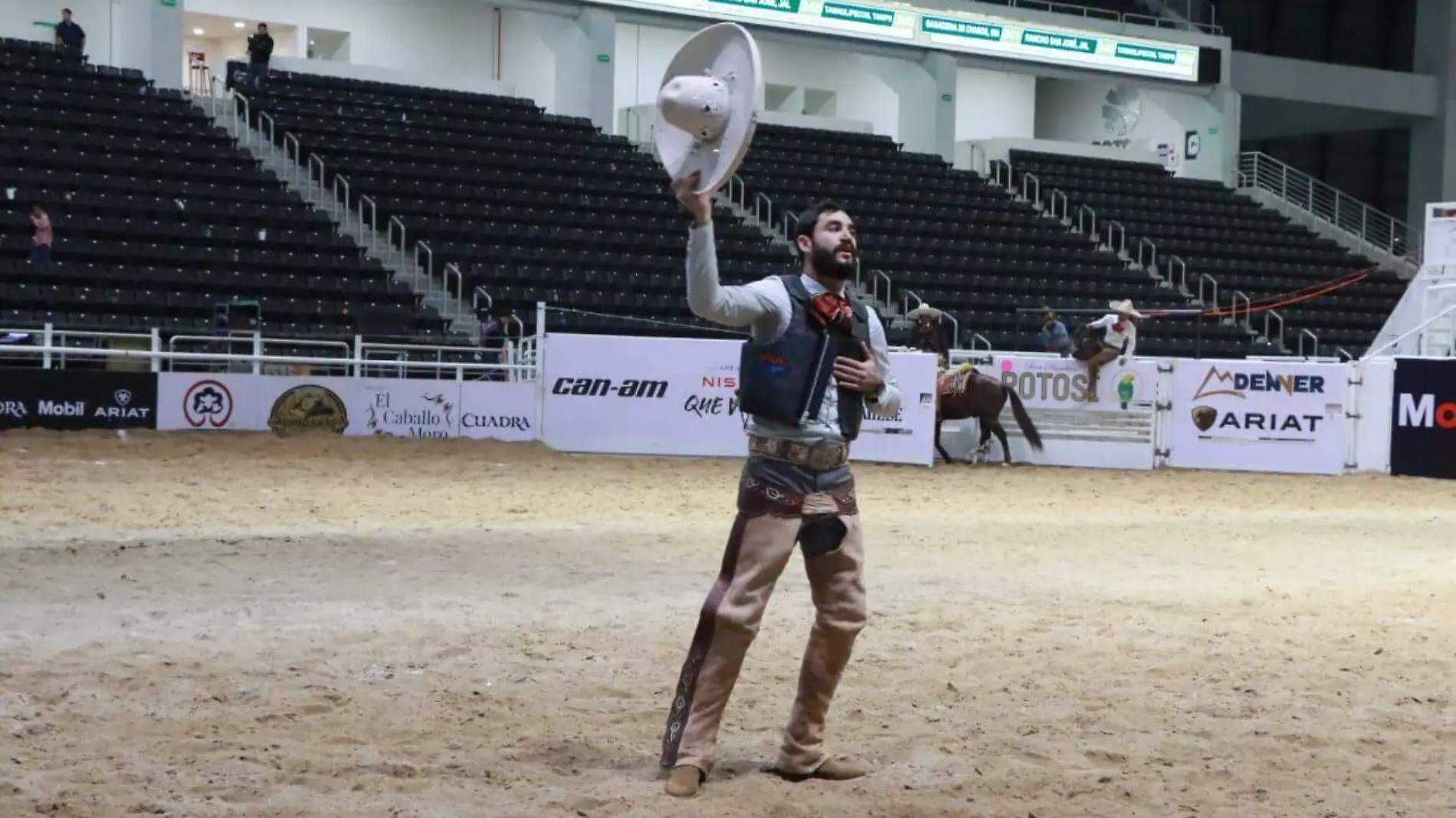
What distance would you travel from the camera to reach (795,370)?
543 cm

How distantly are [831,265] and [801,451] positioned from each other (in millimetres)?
652

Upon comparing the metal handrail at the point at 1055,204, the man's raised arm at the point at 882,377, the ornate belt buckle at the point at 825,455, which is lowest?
the ornate belt buckle at the point at 825,455

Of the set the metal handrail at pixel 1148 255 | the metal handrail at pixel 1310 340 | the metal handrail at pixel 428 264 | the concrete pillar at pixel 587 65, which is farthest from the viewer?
the metal handrail at pixel 1148 255

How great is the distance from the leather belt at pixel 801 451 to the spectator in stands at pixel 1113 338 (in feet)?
51.2

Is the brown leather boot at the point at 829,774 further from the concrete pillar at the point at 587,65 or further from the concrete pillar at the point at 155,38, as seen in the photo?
the concrete pillar at the point at 587,65

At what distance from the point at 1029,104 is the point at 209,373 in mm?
28806

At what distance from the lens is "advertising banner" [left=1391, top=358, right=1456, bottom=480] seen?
65.6 ft

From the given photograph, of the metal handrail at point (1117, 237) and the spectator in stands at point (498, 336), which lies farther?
the metal handrail at point (1117, 237)

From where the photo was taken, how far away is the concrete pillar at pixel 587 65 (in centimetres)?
3356

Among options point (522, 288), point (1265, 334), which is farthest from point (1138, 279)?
point (522, 288)

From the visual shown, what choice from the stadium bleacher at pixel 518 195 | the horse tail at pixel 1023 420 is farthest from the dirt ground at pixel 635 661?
the stadium bleacher at pixel 518 195

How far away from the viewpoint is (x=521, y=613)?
8.61m

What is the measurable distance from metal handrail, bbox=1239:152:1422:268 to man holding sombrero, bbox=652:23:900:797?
38056 millimetres

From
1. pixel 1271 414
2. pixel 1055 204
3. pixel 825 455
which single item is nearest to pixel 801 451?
pixel 825 455
